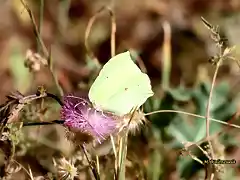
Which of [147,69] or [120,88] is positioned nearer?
[120,88]

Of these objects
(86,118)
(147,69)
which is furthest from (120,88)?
(147,69)

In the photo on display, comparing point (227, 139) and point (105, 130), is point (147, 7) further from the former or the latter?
point (105, 130)

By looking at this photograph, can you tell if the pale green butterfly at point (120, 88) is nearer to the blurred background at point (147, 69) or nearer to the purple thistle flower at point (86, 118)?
the purple thistle flower at point (86, 118)

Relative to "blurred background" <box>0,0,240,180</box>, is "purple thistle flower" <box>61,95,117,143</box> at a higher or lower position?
lower

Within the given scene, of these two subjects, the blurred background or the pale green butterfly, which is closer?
the pale green butterfly

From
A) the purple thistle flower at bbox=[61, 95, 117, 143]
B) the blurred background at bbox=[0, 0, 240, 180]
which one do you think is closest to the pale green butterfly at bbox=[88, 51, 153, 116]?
the purple thistle flower at bbox=[61, 95, 117, 143]

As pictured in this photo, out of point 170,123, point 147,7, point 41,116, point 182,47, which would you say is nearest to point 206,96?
point 170,123

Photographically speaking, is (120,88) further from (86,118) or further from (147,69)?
(147,69)

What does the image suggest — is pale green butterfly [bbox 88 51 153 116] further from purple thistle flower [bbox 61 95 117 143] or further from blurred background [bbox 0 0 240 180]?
blurred background [bbox 0 0 240 180]
